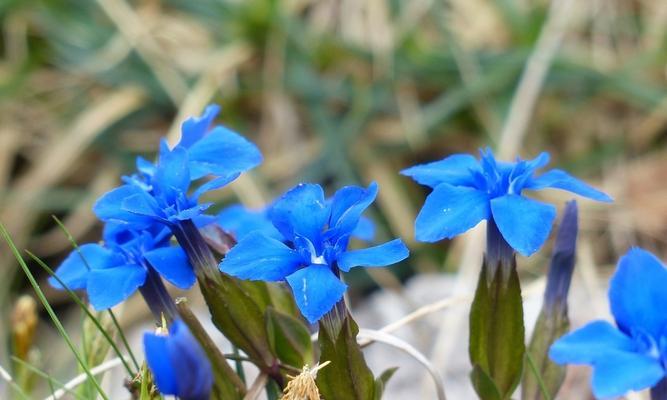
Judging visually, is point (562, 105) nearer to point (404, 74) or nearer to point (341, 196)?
point (404, 74)

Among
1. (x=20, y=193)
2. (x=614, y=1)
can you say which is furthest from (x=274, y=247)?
(x=614, y=1)

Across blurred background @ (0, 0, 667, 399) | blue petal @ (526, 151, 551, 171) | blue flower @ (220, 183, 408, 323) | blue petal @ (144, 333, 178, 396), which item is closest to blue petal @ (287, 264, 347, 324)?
blue flower @ (220, 183, 408, 323)

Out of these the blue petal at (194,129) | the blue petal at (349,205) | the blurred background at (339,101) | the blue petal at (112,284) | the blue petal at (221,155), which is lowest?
the blurred background at (339,101)

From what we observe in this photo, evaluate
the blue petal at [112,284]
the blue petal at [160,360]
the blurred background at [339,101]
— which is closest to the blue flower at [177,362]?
the blue petal at [160,360]

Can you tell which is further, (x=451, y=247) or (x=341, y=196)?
(x=451, y=247)

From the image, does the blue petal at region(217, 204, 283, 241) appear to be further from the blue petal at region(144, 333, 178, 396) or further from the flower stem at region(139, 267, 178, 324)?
the blue petal at region(144, 333, 178, 396)

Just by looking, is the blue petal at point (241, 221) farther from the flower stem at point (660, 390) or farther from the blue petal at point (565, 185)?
the flower stem at point (660, 390)

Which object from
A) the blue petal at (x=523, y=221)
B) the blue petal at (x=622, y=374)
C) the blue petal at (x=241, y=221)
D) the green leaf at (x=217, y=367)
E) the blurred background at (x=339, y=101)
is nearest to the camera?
the blue petal at (x=622, y=374)

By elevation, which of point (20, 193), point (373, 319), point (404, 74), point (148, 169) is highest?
point (148, 169)
